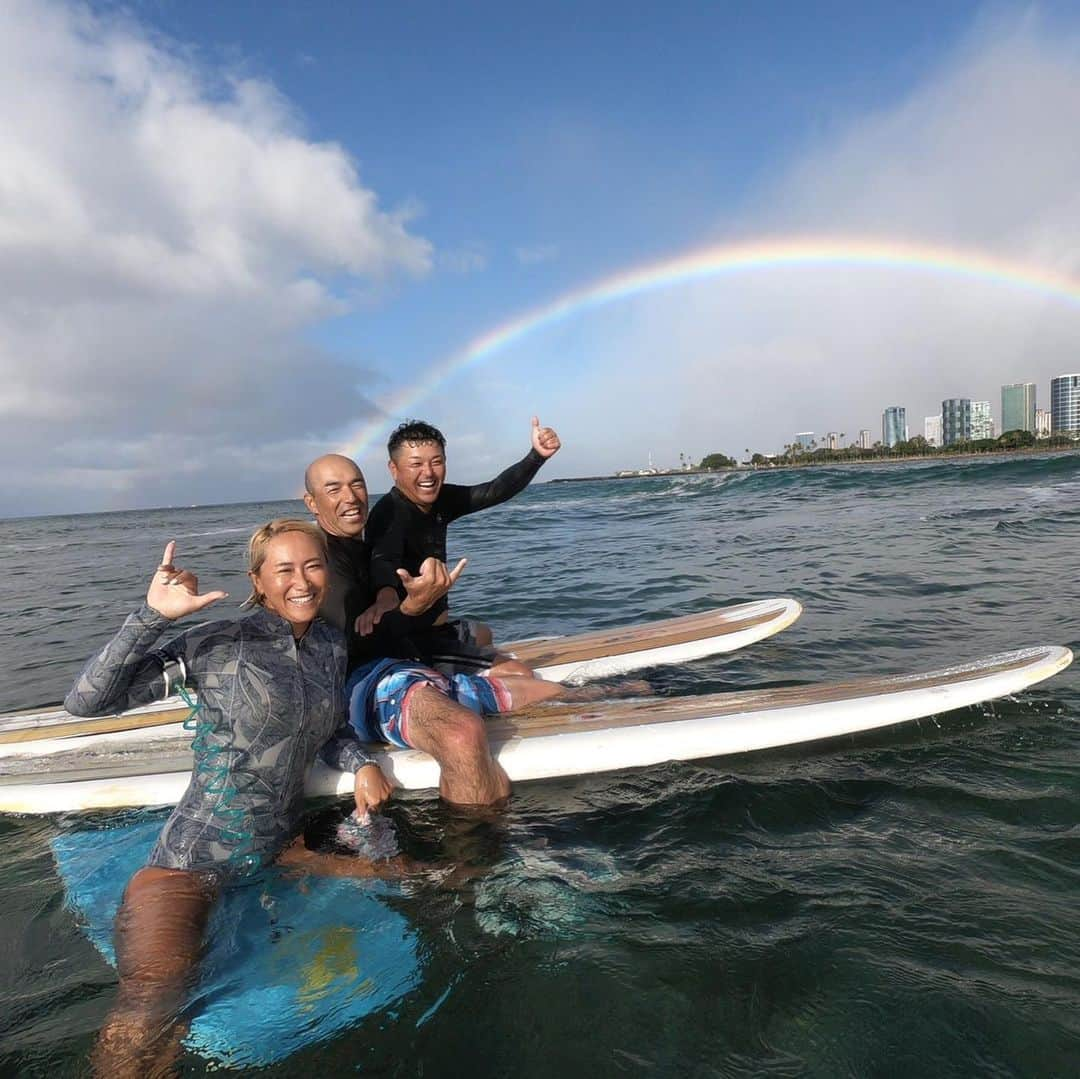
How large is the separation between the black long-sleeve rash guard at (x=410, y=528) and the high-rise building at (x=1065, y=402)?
565ft

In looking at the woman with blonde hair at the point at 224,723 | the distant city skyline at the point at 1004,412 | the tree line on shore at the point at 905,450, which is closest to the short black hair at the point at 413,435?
the woman with blonde hair at the point at 224,723

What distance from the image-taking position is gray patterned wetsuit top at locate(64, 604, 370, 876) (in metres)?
2.62

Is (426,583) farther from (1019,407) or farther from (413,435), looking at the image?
(1019,407)

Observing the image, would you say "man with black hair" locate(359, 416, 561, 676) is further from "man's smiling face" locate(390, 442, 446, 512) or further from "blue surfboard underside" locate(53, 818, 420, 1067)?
"blue surfboard underside" locate(53, 818, 420, 1067)

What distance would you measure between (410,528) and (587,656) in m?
2.51

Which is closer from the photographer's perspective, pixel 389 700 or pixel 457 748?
pixel 457 748

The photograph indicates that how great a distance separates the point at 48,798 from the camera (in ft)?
12.5

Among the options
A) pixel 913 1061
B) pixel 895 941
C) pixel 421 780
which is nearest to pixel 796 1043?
pixel 913 1061

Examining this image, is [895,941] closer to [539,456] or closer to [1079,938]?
[1079,938]

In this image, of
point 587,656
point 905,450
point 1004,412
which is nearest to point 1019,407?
point 1004,412

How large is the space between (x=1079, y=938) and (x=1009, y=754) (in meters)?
1.69

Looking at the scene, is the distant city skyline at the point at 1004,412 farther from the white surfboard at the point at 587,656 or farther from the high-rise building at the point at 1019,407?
the white surfboard at the point at 587,656

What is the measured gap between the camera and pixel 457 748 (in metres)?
3.40

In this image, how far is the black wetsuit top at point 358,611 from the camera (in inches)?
139
